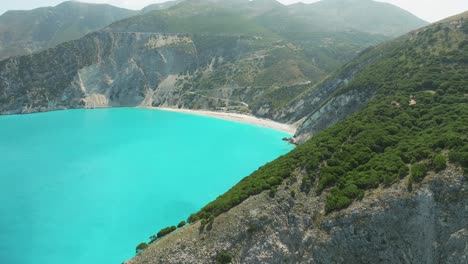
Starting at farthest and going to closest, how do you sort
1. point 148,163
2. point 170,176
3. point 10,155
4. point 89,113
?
1. point 89,113
2. point 10,155
3. point 148,163
4. point 170,176

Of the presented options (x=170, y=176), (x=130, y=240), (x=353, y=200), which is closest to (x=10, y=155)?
(x=170, y=176)

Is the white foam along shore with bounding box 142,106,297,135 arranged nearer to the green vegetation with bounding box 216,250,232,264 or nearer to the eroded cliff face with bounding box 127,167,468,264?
the eroded cliff face with bounding box 127,167,468,264

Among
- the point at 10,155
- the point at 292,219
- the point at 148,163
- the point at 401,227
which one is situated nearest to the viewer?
the point at 401,227

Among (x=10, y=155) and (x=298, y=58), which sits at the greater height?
(x=298, y=58)

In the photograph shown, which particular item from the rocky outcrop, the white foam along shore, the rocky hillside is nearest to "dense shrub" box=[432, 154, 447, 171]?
the white foam along shore

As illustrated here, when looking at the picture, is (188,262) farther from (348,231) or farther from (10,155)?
(10,155)

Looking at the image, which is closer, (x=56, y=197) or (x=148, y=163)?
(x=56, y=197)

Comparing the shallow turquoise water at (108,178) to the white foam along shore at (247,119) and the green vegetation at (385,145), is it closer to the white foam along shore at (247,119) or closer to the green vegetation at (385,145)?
the white foam along shore at (247,119)
